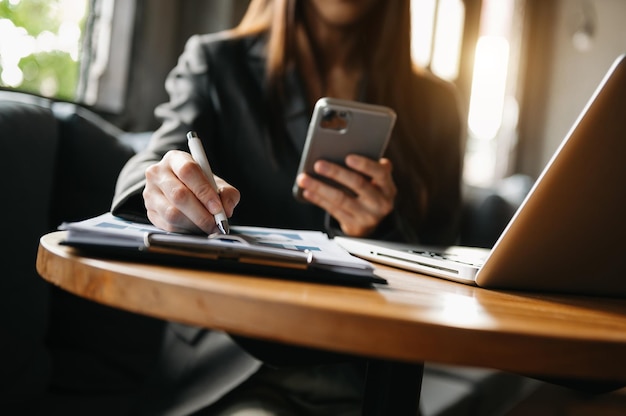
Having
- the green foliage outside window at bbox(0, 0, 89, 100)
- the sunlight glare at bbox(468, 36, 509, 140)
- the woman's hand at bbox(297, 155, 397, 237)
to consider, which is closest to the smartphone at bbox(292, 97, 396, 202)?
the woman's hand at bbox(297, 155, 397, 237)

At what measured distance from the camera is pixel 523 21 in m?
5.07

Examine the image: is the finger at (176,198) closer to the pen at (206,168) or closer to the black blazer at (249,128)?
the pen at (206,168)

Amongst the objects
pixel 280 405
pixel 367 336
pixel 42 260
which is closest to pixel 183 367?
pixel 280 405

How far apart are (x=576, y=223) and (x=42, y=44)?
1.60m

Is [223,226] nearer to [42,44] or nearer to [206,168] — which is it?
[206,168]

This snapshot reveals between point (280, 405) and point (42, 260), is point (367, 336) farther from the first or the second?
point (280, 405)

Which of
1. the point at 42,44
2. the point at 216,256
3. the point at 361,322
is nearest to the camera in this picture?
the point at 361,322

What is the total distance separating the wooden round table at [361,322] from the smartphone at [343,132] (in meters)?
0.51

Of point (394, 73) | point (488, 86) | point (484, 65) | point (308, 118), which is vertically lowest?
point (308, 118)

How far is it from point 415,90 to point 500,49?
3646mm

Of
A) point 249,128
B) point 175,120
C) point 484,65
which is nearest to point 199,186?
point 175,120

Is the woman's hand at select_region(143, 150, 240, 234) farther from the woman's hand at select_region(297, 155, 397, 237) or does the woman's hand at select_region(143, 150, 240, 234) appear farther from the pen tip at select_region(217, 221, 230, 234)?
the woman's hand at select_region(297, 155, 397, 237)

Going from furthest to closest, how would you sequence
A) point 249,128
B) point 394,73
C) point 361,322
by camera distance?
point 394,73 → point 249,128 → point 361,322

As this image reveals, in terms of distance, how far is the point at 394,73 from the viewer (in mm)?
1468
